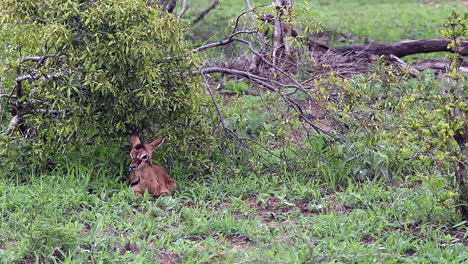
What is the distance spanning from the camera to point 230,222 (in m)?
5.45

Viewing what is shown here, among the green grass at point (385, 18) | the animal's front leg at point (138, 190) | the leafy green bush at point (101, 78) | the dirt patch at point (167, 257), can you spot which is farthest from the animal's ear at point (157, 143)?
the green grass at point (385, 18)

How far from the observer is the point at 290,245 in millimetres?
5062

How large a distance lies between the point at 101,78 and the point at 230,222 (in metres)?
1.60

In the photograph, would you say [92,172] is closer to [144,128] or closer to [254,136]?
[144,128]

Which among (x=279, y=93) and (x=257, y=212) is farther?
(x=279, y=93)

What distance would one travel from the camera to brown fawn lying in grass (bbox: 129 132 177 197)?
6011 mm

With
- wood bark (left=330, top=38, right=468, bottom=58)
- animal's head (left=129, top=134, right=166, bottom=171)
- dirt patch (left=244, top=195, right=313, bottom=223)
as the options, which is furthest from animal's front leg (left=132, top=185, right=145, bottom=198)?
wood bark (left=330, top=38, right=468, bottom=58)

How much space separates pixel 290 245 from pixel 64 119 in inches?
90.7

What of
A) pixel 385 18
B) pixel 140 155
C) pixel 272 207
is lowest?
pixel 385 18

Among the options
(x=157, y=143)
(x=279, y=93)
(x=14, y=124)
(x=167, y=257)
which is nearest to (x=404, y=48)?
(x=279, y=93)

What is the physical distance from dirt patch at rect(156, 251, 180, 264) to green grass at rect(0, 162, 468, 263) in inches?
0.5

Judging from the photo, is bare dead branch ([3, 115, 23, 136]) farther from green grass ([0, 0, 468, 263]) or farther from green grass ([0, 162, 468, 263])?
green grass ([0, 162, 468, 263])

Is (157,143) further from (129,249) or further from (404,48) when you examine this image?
(404,48)

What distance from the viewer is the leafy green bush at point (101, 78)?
19.9 ft
